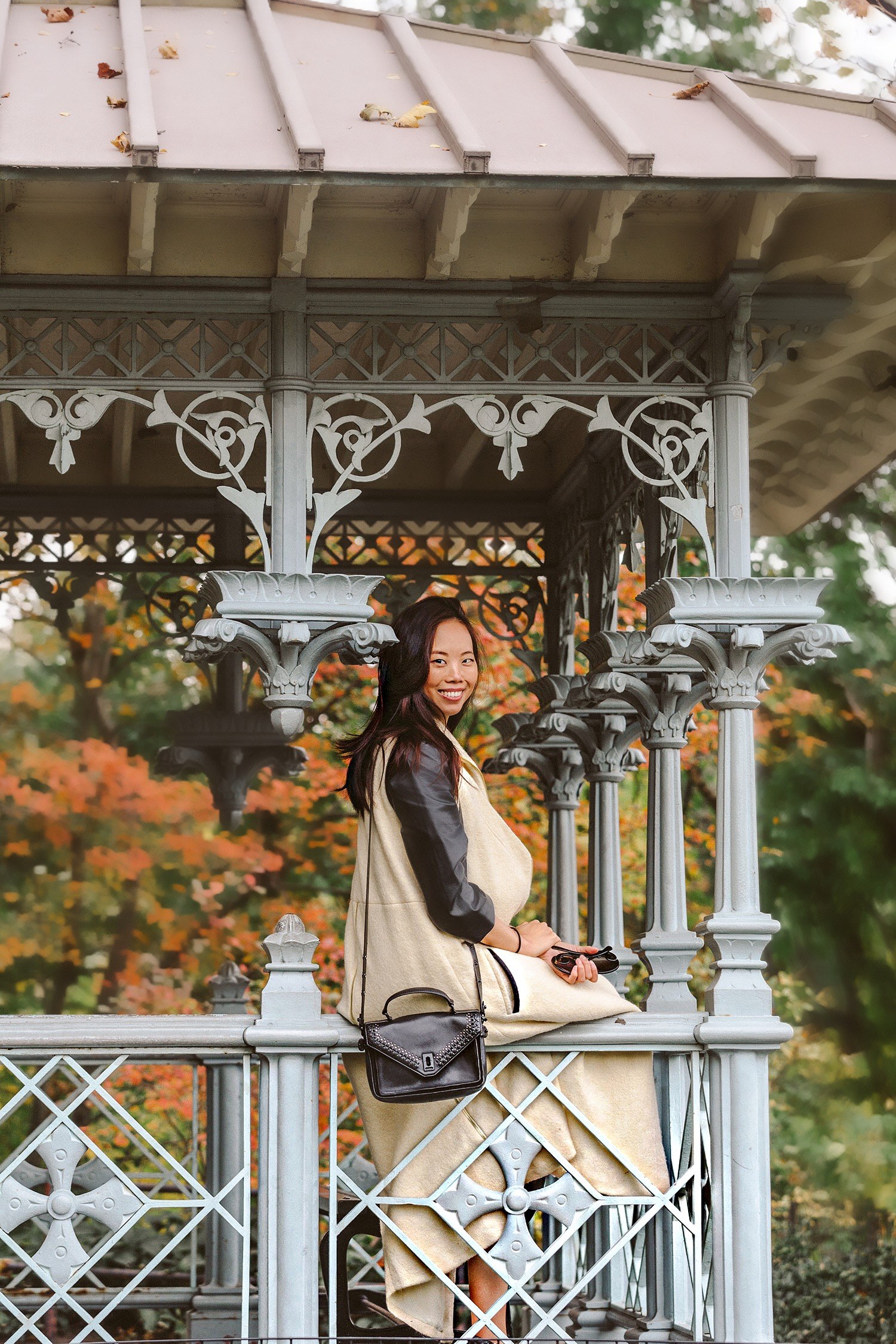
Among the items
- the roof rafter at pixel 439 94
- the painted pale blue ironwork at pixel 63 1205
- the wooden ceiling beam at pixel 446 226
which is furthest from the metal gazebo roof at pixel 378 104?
the painted pale blue ironwork at pixel 63 1205

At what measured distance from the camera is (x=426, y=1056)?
16.5ft

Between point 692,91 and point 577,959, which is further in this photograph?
point 692,91

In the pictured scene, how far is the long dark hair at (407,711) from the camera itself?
533 centimetres

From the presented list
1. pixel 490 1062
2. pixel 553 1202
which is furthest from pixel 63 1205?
pixel 553 1202

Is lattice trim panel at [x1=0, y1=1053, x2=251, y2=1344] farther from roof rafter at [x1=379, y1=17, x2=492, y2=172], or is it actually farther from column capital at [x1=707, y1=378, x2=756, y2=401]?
roof rafter at [x1=379, y1=17, x2=492, y2=172]

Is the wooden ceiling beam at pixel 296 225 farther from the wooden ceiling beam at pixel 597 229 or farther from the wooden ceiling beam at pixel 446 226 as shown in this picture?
the wooden ceiling beam at pixel 597 229

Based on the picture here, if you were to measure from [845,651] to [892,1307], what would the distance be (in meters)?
5.48

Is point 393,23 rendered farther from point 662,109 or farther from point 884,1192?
point 884,1192

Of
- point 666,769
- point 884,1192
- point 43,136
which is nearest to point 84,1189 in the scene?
point 666,769

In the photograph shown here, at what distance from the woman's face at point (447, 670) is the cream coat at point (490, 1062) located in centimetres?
20

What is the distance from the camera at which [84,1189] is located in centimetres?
830

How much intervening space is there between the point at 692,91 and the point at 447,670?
2.38m

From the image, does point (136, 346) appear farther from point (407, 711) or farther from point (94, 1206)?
point (94, 1206)

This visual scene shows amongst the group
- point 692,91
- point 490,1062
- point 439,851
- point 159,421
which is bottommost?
point 490,1062
